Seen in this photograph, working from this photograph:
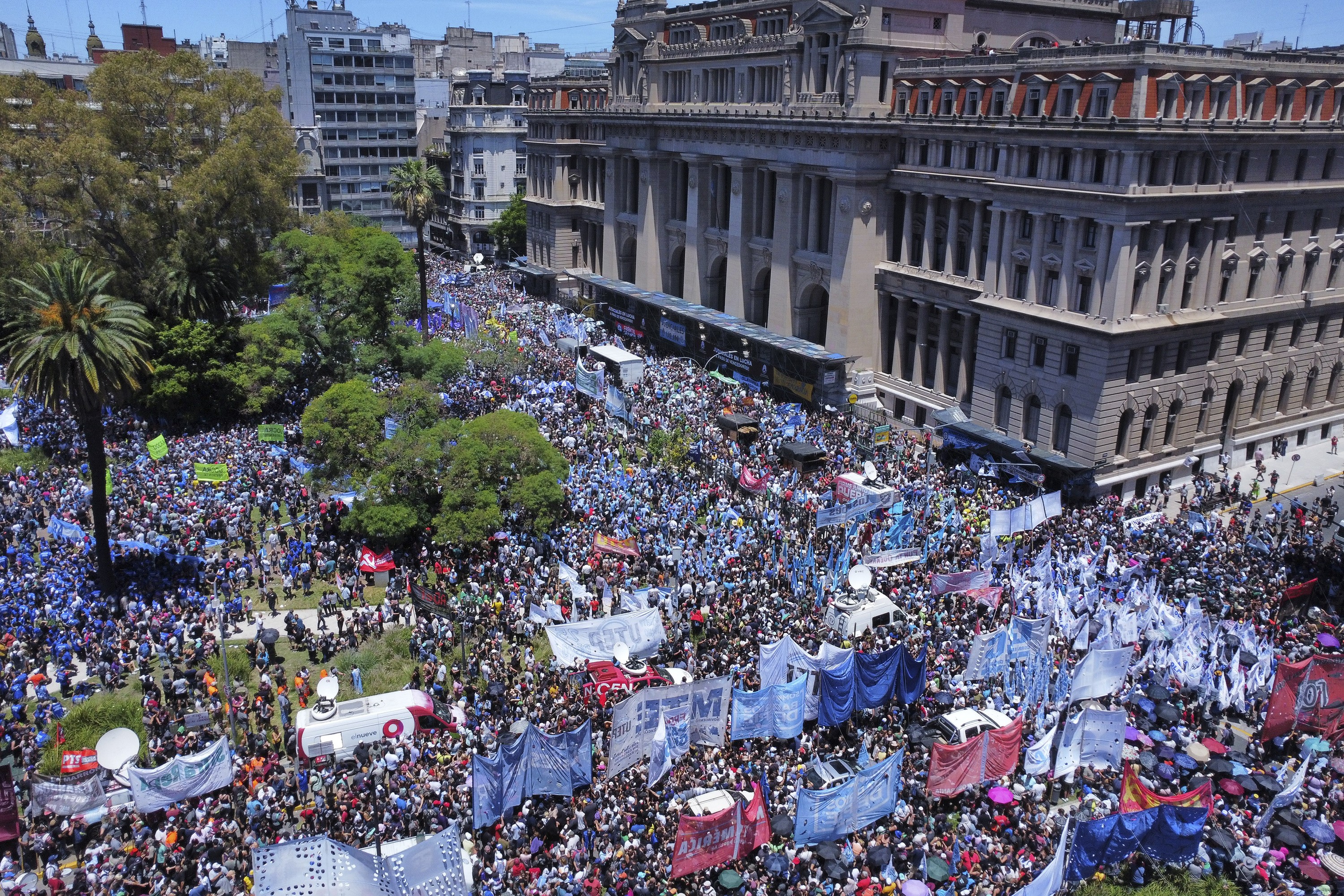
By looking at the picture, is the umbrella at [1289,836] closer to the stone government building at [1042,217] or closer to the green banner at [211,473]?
the stone government building at [1042,217]

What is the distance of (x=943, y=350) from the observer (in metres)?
60.8

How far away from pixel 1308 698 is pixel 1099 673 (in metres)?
5.86

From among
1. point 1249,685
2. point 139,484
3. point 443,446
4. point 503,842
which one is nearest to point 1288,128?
point 1249,685

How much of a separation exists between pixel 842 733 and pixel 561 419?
3165 cm

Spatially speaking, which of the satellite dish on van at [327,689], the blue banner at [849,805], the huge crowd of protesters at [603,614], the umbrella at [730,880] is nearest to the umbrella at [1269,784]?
the huge crowd of protesters at [603,614]

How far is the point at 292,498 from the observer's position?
48750mm

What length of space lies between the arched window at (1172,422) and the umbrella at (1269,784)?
2899 centimetres

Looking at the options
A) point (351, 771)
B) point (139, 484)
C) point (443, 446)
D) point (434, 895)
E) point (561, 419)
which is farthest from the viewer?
point (561, 419)

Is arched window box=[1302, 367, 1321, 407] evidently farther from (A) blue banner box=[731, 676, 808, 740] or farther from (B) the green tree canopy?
(B) the green tree canopy

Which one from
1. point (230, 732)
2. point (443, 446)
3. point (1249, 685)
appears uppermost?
point (443, 446)

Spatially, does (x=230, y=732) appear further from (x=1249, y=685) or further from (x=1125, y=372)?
(x=1125, y=372)

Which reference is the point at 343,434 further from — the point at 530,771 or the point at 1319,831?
the point at 1319,831

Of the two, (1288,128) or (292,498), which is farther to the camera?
(1288,128)

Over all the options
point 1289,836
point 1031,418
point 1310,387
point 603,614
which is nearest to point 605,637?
point 603,614
